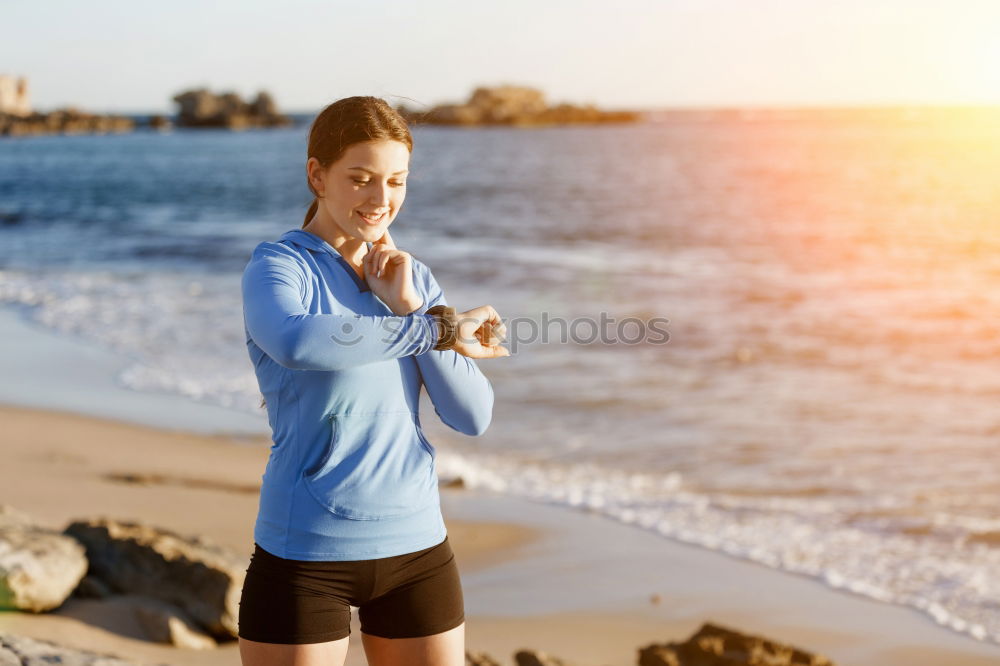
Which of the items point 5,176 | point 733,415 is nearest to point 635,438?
point 733,415

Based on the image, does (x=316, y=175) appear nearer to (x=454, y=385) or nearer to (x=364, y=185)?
(x=364, y=185)

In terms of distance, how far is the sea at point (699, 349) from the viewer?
683 cm

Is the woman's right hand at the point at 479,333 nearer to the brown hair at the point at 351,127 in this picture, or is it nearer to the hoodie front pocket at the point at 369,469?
the hoodie front pocket at the point at 369,469

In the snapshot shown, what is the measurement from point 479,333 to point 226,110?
15833 cm

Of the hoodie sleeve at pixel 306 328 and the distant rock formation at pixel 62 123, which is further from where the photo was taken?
the distant rock formation at pixel 62 123

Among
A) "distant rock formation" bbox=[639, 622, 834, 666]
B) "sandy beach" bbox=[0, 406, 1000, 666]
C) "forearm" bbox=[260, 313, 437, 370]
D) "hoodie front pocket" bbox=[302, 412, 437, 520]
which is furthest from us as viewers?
"sandy beach" bbox=[0, 406, 1000, 666]

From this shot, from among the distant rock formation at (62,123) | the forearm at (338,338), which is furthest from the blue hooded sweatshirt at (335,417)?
the distant rock formation at (62,123)

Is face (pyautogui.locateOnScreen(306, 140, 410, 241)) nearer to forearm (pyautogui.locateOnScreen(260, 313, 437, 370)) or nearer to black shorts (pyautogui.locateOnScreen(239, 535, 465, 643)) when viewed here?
forearm (pyautogui.locateOnScreen(260, 313, 437, 370))

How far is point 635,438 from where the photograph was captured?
872 centimetres

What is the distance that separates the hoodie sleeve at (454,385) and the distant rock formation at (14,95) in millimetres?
163990

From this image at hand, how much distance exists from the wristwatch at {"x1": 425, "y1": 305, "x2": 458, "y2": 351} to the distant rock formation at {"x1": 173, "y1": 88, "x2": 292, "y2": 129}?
15781 cm

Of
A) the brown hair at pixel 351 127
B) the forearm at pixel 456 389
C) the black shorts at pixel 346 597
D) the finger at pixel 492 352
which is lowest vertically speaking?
the black shorts at pixel 346 597

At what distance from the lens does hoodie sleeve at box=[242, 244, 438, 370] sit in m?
2.02

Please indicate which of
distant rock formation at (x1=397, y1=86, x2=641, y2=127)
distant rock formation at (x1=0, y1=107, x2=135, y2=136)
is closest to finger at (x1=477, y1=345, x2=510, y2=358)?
distant rock formation at (x1=0, y1=107, x2=135, y2=136)
